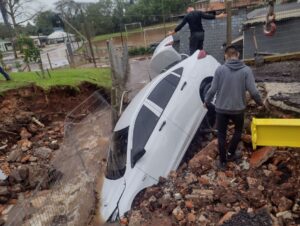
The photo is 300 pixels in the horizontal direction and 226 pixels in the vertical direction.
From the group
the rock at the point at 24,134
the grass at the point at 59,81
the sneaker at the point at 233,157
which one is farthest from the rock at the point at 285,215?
the grass at the point at 59,81

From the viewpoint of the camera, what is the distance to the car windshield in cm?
449

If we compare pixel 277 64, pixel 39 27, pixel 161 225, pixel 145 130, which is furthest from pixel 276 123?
pixel 39 27

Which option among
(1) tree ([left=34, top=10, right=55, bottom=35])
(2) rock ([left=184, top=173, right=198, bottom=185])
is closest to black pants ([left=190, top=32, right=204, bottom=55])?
(2) rock ([left=184, top=173, right=198, bottom=185])

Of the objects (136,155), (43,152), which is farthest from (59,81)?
(136,155)

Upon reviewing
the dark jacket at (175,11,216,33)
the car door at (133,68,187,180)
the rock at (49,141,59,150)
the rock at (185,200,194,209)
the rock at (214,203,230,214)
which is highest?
the dark jacket at (175,11,216,33)

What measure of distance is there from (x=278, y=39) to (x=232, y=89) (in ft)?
21.5

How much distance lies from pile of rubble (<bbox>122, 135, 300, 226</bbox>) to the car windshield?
1.87 ft

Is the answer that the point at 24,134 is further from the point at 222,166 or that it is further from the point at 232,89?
the point at 232,89

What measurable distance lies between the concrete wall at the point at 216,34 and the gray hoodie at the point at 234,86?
691 centimetres

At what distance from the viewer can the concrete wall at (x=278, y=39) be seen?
28.8 feet

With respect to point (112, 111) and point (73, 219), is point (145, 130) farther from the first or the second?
point (112, 111)

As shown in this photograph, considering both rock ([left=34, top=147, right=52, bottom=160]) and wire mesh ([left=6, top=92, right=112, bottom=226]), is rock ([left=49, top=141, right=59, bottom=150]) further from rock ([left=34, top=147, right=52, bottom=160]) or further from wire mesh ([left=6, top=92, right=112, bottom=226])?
wire mesh ([left=6, top=92, right=112, bottom=226])

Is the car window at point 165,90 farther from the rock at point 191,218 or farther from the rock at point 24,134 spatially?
the rock at point 24,134

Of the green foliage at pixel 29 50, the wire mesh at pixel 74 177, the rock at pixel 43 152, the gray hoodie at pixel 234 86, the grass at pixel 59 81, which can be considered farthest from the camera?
the green foliage at pixel 29 50
